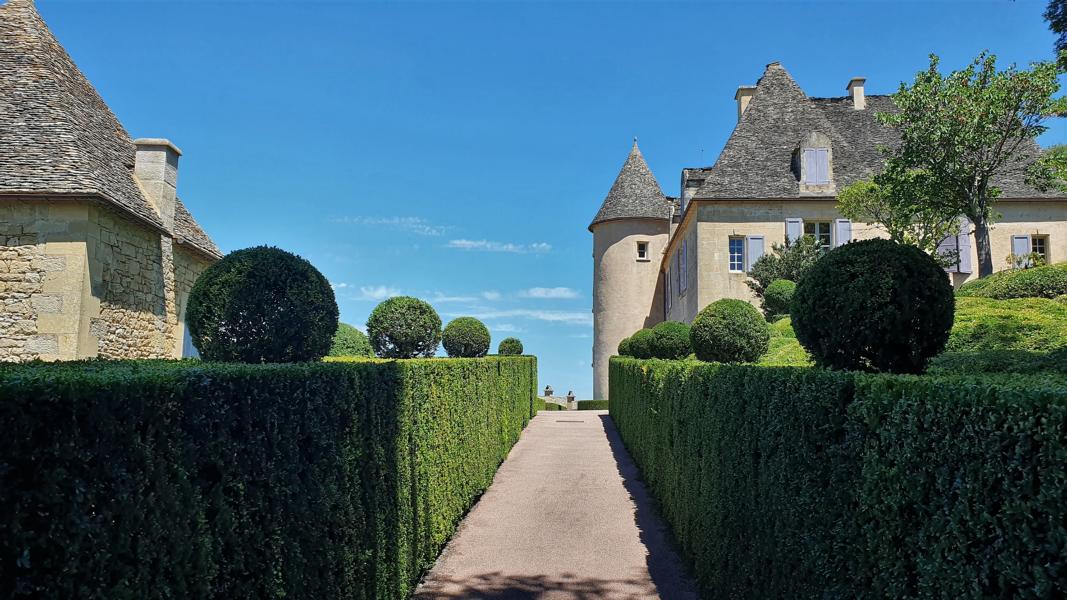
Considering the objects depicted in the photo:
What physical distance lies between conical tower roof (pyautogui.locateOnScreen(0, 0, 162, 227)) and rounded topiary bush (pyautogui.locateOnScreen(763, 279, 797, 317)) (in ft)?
58.6

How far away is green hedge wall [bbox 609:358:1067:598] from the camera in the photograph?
210 cm

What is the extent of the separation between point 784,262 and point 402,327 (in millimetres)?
14046

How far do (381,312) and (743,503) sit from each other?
13.5m

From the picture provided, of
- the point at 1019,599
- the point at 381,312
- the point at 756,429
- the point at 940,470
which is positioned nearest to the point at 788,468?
the point at 756,429

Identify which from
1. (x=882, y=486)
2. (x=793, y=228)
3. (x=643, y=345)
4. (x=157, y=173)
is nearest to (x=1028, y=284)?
(x=793, y=228)

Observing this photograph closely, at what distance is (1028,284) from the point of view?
51.5 feet

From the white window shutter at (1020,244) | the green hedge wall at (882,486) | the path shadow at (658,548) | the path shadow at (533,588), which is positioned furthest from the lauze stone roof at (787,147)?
the green hedge wall at (882,486)

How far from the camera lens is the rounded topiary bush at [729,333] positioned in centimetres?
1185

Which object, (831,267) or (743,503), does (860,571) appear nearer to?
(743,503)

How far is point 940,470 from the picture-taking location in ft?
8.16

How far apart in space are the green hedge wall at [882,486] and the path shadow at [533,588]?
859 mm

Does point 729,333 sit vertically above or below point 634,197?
below

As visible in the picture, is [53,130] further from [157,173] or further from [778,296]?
[778,296]

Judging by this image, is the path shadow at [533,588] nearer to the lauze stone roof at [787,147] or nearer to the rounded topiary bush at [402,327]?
the rounded topiary bush at [402,327]
